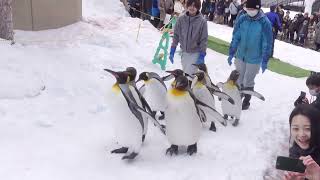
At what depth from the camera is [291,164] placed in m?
2.15

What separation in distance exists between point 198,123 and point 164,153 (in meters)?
0.45

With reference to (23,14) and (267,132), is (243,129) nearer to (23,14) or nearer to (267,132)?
(267,132)

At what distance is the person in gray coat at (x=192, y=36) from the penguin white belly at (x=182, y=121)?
150 cm

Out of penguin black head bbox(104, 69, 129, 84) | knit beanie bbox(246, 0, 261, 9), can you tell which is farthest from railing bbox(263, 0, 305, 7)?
penguin black head bbox(104, 69, 129, 84)

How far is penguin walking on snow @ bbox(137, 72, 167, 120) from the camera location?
4923 mm

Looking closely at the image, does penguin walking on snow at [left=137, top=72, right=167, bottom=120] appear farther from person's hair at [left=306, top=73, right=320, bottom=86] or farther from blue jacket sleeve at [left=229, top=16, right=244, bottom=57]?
person's hair at [left=306, top=73, right=320, bottom=86]

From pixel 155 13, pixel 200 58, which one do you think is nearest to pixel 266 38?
pixel 200 58

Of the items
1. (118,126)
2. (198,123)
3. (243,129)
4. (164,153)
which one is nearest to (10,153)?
(118,126)

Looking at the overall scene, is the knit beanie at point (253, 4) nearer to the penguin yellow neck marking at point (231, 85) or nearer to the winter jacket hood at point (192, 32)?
the winter jacket hood at point (192, 32)

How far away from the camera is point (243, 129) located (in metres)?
5.27

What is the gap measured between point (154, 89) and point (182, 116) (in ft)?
3.32

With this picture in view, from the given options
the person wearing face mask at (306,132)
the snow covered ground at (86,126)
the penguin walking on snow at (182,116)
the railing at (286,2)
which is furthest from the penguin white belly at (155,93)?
the railing at (286,2)

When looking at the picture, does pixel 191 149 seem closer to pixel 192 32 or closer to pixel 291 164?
pixel 192 32

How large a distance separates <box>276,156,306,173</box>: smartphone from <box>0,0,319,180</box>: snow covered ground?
5.60ft
